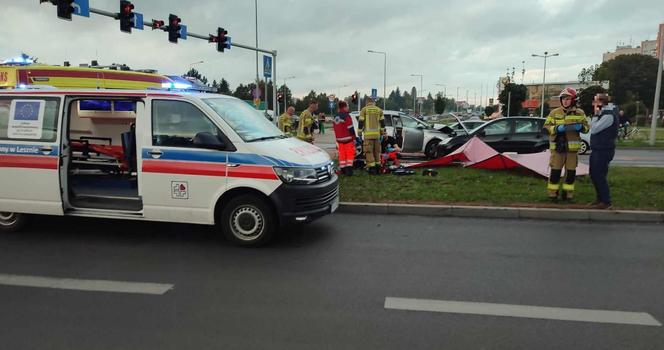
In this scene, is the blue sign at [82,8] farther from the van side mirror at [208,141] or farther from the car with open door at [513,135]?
the van side mirror at [208,141]

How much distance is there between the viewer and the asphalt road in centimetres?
363

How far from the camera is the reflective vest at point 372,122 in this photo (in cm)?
1130

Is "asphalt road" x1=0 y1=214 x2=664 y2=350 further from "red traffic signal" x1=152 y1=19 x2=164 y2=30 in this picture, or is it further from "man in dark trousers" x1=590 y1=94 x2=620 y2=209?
"red traffic signal" x1=152 y1=19 x2=164 y2=30

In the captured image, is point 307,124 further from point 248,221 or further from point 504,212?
point 248,221

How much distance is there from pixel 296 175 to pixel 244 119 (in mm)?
1189

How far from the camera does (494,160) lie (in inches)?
432

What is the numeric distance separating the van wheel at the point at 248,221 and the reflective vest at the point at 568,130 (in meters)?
4.90

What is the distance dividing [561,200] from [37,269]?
297 inches

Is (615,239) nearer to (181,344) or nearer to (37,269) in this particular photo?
(181,344)

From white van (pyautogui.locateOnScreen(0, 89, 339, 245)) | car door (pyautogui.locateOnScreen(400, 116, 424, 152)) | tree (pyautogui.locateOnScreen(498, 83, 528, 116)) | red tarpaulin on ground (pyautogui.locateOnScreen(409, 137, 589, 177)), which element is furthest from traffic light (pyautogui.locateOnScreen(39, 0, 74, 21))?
tree (pyautogui.locateOnScreen(498, 83, 528, 116))

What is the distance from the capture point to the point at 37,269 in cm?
521

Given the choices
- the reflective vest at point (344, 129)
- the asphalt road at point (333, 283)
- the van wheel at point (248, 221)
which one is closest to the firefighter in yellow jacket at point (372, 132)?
the reflective vest at point (344, 129)

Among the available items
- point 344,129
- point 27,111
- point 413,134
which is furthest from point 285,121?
point 27,111

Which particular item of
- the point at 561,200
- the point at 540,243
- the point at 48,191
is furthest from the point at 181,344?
the point at 561,200
